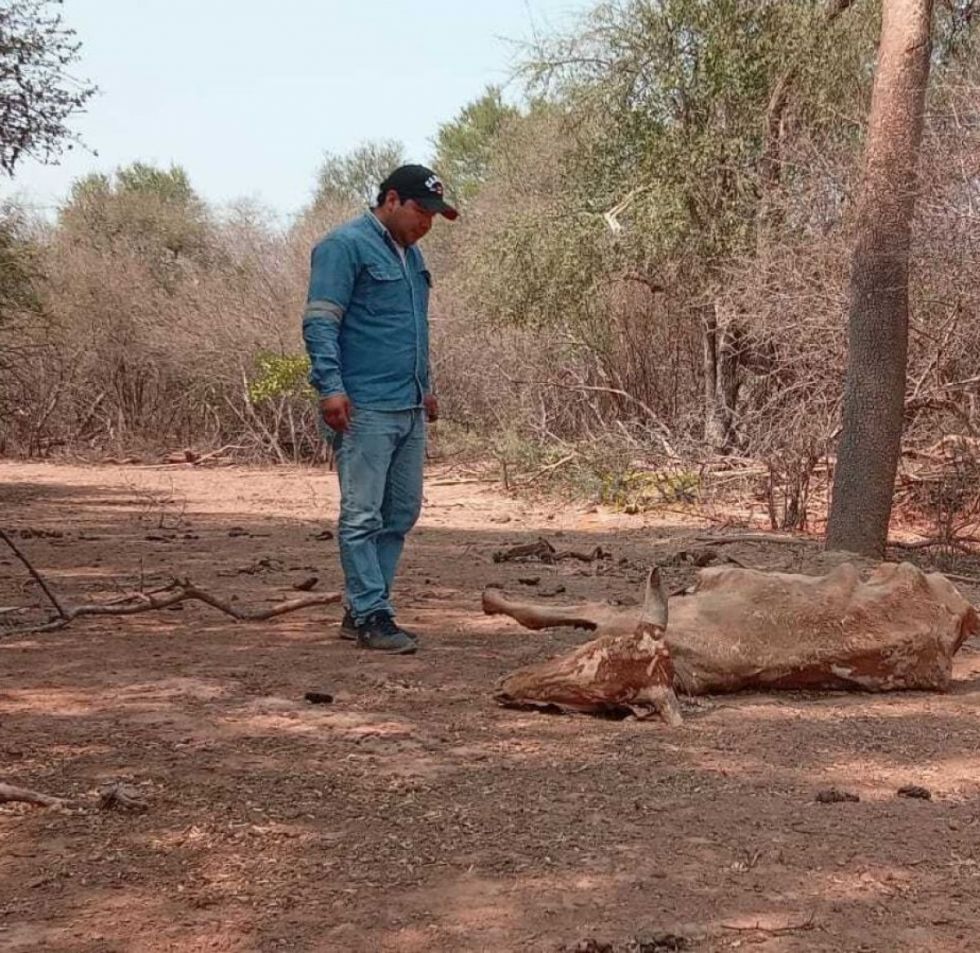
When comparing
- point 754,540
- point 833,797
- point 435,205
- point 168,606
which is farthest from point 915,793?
point 754,540

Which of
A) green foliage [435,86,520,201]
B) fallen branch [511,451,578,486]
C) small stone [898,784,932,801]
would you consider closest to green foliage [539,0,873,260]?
fallen branch [511,451,578,486]

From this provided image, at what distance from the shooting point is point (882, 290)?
7.66m

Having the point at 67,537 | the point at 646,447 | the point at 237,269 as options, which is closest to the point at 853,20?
the point at 646,447

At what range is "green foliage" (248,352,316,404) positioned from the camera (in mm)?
20297

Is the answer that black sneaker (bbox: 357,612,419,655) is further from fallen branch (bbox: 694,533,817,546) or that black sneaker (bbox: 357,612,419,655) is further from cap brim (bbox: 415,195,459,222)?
fallen branch (bbox: 694,533,817,546)

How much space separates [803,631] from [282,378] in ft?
54.3

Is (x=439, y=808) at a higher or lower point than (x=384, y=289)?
lower

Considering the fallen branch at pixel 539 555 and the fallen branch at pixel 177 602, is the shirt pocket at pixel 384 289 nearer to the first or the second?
the fallen branch at pixel 177 602

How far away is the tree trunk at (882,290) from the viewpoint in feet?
24.6

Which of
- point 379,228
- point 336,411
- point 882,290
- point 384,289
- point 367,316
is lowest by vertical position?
point 336,411

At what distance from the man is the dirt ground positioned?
0.35 meters

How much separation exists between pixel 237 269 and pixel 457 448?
8.89 meters

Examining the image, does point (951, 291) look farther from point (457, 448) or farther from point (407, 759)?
point (457, 448)

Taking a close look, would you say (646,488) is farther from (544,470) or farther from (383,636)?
(383,636)
